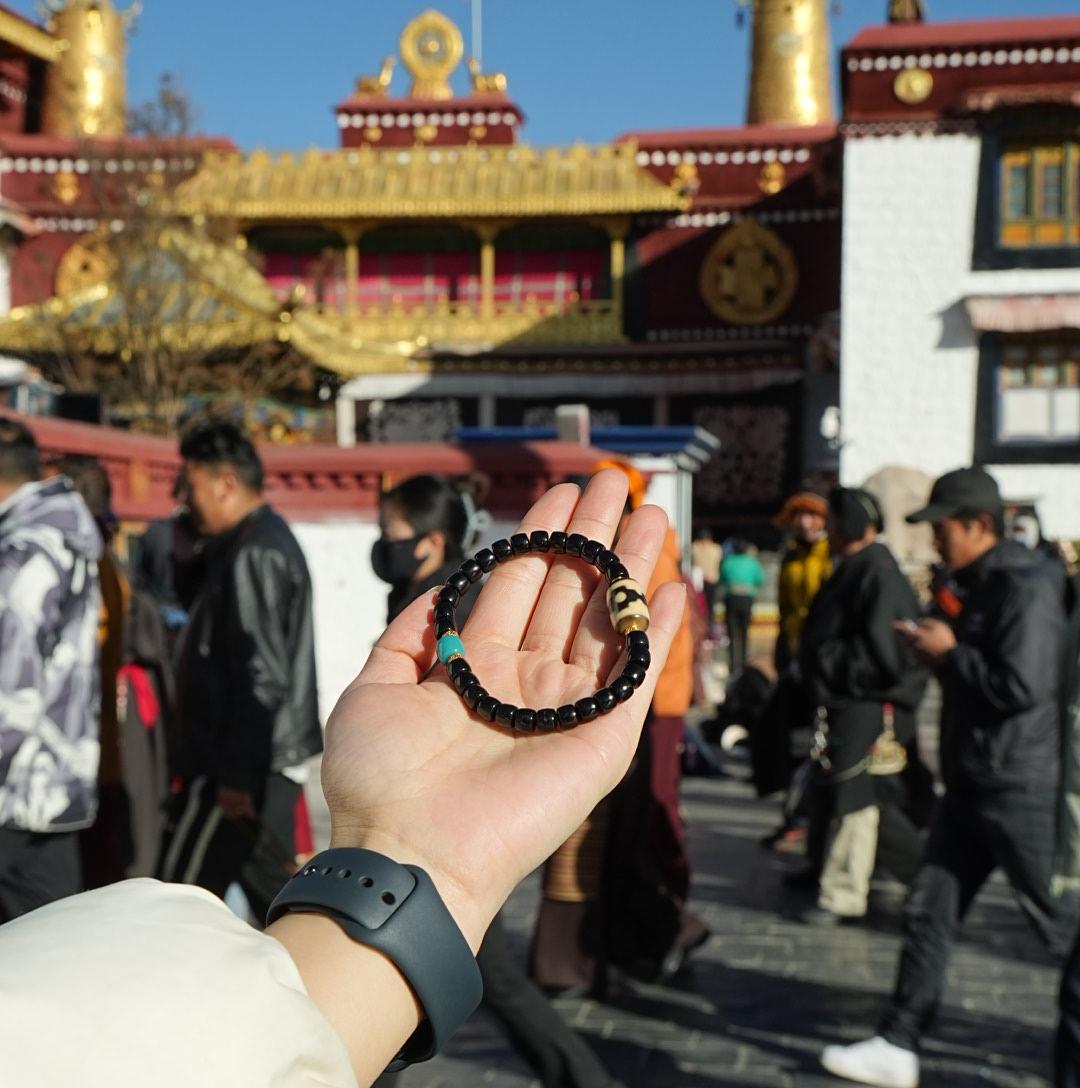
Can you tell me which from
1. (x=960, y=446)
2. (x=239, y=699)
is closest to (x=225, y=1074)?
(x=239, y=699)

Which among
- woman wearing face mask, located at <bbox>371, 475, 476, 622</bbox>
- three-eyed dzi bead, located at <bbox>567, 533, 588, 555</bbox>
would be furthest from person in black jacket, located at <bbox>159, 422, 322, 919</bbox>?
three-eyed dzi bead, located at <bbox>567, 533, 588, 555</bbox>

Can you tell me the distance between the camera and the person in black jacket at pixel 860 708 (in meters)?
6.64

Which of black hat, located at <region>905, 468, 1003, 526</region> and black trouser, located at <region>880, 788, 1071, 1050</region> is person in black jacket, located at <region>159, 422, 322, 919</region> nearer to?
black trouser, located at <region>880, 788, 1071, 1050</region>

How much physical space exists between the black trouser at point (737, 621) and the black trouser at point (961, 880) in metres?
13.6

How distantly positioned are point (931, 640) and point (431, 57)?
2867 centimetres

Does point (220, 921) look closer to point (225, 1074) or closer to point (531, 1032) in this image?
point (225, 1074)

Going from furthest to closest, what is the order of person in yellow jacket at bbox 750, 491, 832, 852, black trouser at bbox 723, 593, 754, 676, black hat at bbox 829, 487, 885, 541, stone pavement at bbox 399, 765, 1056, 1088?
black trouser at bbox 723, 593, 754, 676 < person in yellow jacket at bbox 750, 491, 832, 852 < black hat at bbox 829, 487, 885, 541 < stone pavement at bbox 399, 765, 1056, 1088

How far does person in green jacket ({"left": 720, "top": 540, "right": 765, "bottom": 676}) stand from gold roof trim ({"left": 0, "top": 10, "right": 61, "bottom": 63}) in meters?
17.9

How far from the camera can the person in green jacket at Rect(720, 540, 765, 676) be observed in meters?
18.5

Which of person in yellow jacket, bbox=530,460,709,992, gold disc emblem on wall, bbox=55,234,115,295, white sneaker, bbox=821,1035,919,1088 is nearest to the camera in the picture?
white sneaker, bbox=821,1035,919,1088

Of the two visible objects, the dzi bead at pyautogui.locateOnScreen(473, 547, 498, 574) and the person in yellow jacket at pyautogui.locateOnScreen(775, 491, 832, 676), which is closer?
the dzi bead at pyautogui.locateOnScreen(473, 547, 498, 574)

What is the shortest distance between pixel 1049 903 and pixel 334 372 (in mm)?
15591

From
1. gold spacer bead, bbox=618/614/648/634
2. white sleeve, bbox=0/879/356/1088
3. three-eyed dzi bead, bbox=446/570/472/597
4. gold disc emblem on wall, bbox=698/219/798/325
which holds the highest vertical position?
gold disc emblem on wall, bbox=698/219/798/325

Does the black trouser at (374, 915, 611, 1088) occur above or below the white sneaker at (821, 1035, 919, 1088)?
above
